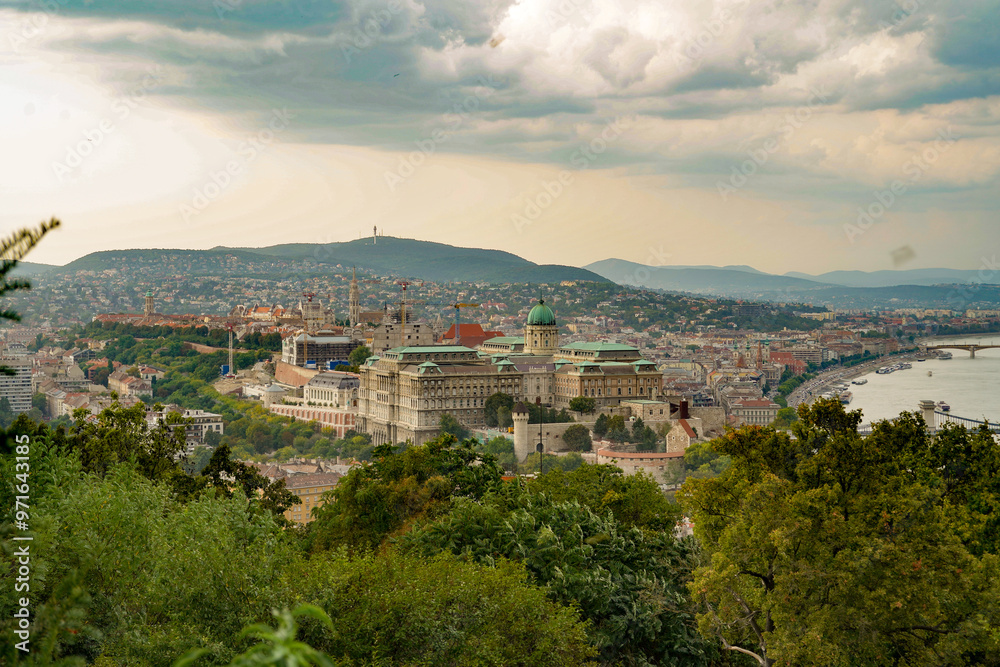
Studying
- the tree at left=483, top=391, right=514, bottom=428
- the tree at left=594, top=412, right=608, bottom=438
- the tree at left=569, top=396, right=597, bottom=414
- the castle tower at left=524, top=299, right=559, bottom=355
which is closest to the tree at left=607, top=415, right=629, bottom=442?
the tree at left=594, top=412, right=608, bottom=438

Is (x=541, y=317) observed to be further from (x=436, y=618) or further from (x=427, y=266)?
(x=427, y=266)

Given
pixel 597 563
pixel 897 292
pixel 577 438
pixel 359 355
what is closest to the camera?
pixel 597 563

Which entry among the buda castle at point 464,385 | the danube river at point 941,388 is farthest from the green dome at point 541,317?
the danube river at point 941,388

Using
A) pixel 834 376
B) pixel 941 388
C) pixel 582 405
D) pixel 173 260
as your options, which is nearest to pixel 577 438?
pixel 582 405

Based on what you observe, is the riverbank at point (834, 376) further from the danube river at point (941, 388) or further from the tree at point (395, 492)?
the tree at point (395, 492)

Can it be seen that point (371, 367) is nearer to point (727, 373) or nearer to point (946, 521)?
point (727, 373)

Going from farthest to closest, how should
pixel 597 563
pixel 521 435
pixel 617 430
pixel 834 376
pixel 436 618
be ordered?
pixel 834 376 → pixel 617 430 → pixel 521 435 → pixel 597 563 → pixel 436 618
